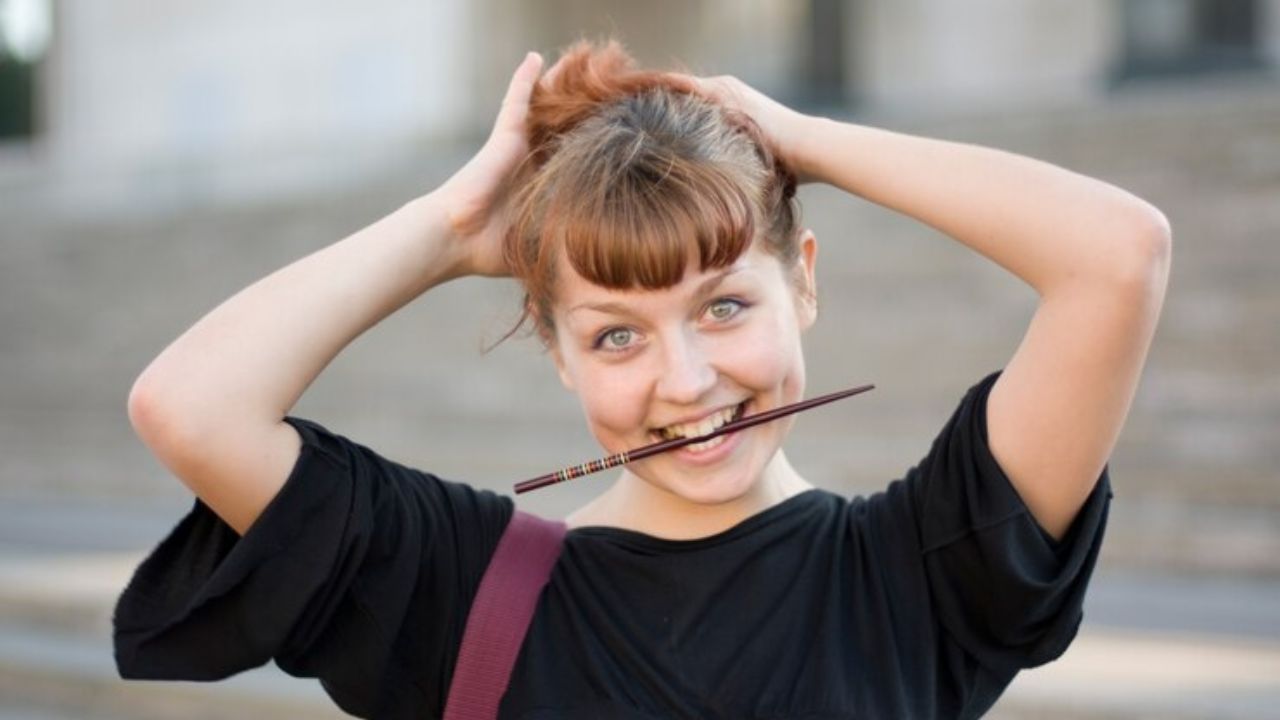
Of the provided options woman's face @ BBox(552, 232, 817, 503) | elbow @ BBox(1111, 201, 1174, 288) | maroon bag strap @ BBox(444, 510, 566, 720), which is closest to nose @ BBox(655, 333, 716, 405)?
woman's face @ BBox(552, 232, 817, 503)

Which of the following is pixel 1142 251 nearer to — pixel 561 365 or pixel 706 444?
pixel 706 444

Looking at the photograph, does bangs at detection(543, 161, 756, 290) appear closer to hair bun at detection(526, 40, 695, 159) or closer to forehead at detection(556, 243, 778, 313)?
forehead at detection(556, 243, 778, 313)

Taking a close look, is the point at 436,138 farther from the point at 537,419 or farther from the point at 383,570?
the point at 383,570

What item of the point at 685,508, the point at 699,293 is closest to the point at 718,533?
the point at 685,508

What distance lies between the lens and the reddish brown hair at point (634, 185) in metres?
1.58

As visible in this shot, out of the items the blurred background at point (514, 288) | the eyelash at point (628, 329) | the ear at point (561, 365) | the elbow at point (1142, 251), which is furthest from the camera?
the blurred background at point (514, 288)

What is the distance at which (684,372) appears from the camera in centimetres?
158

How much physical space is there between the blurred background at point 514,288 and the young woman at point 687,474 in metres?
0.59

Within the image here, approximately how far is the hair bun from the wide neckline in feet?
1.38

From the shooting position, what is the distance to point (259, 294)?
5.54ft

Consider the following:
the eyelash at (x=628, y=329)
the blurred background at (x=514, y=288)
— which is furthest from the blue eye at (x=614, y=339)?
the blurred background at (x=514, y=288)

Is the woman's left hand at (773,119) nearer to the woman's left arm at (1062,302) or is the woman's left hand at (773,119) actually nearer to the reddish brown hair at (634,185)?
the reddish brown hair at (634,185)

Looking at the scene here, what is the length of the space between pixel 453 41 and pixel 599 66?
14267 mm

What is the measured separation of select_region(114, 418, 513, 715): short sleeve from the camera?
1571mm
